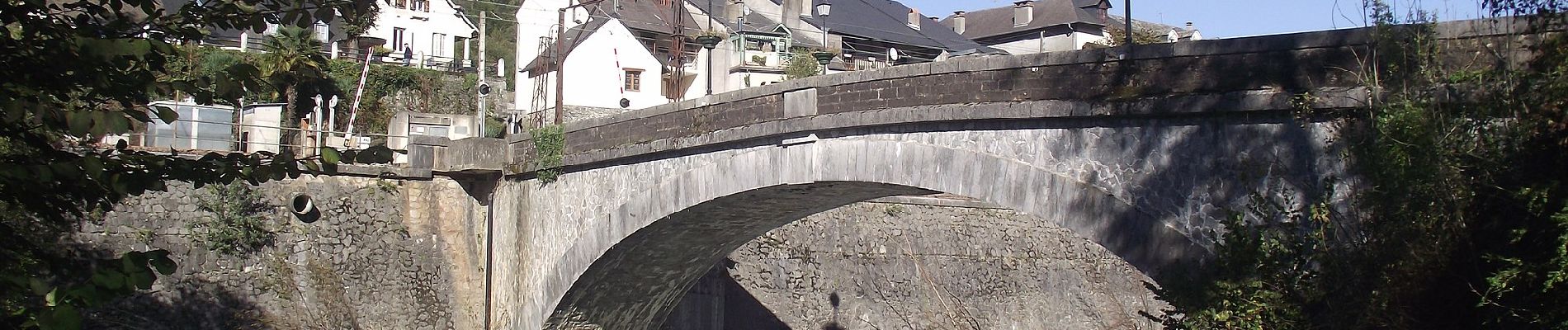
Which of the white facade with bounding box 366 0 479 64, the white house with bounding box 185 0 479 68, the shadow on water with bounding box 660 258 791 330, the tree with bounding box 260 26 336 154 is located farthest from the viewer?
the white facade with bounding box 366 0 479 64

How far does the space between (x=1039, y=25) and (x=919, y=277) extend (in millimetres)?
20600

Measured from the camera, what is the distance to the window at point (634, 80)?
1173 inches

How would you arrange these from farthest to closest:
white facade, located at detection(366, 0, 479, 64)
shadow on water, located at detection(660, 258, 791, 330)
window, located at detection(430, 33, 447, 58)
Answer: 1. window, located at detection(430, 33, 447, 58)
2. white facade, located at detection(366, 0, 479, 64)
3. shadow on water, located at detection(660, 258, 791, 330)

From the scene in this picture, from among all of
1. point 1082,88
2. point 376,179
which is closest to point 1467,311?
point 1082,88

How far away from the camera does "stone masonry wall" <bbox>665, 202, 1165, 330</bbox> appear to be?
66.1 feet

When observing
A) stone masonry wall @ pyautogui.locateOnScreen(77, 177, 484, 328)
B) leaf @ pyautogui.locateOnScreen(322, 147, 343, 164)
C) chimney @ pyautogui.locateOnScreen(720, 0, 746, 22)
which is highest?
chimney @ pyautogui.locateOnScreen(720, 0, 746, 22)

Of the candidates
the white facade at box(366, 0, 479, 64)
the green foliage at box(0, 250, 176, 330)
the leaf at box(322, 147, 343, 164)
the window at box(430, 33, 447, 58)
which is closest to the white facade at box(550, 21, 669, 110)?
the white facade at box(366, 0, 479, 64)

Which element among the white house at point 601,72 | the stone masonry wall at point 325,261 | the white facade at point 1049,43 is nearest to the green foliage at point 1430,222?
the stone masonry wall at point 325,261

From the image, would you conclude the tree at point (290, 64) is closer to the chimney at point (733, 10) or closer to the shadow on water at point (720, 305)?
the shadow on water at point (720, 305)

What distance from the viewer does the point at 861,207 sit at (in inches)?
817

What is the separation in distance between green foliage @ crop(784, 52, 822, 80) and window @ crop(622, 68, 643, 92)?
10.1 feet

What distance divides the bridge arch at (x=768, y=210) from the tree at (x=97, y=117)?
161 inches

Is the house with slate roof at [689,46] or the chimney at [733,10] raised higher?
the chimney at [733,10]

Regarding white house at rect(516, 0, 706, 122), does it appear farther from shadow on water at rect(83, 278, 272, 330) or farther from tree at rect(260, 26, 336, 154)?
shadow on water at rect(83, 278, 272, 330)
